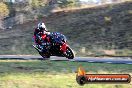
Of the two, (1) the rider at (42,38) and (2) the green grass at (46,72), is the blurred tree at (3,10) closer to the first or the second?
(2) the green grass at (46,72)

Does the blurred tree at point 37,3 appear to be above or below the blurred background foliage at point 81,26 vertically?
above

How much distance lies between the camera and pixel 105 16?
129 feet

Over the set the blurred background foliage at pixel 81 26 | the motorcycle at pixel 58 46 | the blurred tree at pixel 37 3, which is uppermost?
the motorcycle at pixel 58 46

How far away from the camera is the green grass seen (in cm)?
1617

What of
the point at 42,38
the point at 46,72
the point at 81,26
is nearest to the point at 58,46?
the point at 42,38

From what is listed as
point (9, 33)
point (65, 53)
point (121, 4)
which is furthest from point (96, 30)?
point (65, 53)

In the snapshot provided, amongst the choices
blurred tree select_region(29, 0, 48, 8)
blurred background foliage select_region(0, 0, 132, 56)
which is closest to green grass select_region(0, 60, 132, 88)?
blurred background foliage select_region(0, 0, 132, 56)

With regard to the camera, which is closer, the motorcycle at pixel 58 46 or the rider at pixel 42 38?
the motorcycle at pixel 58 46

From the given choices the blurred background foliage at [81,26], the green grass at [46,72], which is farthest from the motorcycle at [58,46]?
the blurred background foliage at [81,26]

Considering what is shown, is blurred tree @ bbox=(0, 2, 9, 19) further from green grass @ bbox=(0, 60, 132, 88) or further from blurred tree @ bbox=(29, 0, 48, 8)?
green grass @ bbox=(0, 60, 132, 88)

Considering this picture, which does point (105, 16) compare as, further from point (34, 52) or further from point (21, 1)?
point (21, 1)

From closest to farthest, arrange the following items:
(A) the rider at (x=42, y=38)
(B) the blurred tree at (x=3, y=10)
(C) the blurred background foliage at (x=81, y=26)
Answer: (A) the rider at (x=42, y=38)
(C) the blurred background foliage at (x=81, y=26)
(B) the blurred tree at (x=3, y=10)

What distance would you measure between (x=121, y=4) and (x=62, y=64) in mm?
22956

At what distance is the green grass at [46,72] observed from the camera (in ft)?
53.1
